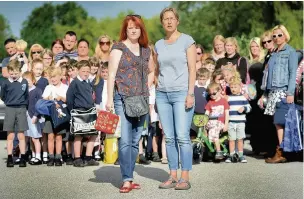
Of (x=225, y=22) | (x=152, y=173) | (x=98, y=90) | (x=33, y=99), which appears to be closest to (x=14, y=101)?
(x=33, y=99)

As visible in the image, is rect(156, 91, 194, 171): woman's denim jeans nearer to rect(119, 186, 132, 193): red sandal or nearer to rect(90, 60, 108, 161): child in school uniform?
rect(119, 186, 132, 193): red sandal

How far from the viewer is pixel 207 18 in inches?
1799

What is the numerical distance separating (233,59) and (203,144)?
5.46 feet

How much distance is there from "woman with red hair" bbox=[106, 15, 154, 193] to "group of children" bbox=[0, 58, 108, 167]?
2.42 meters

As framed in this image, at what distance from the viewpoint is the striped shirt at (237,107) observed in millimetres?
11375

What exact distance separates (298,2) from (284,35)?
28.0 metres

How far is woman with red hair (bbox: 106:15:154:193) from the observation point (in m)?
8.05

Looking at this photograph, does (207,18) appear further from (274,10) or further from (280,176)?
(280,176)

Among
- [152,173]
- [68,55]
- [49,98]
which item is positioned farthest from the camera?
[68,55]

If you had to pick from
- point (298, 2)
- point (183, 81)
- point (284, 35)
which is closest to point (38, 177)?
point (183, 81)

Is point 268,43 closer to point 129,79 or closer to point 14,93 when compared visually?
point 14,93

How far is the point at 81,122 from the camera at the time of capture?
34.5 ft

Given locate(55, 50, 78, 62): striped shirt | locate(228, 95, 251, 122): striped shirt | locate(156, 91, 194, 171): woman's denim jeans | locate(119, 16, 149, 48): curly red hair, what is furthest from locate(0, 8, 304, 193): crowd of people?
locate(119, 16, 149, 48): curly red hair

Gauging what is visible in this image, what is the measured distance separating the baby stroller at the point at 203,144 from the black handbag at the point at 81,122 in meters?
1.61
